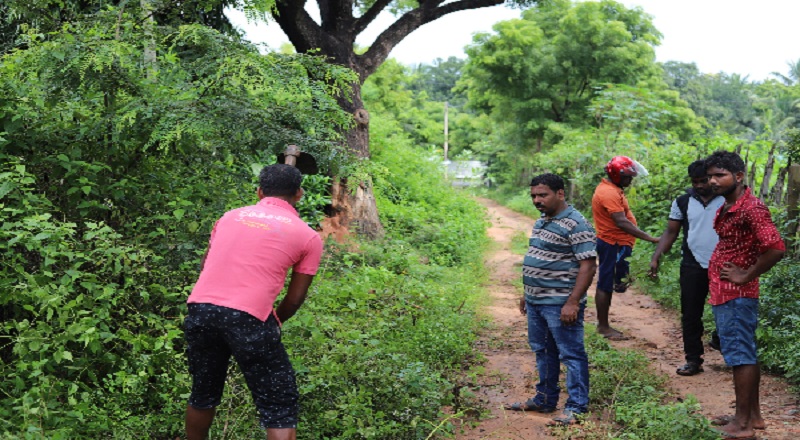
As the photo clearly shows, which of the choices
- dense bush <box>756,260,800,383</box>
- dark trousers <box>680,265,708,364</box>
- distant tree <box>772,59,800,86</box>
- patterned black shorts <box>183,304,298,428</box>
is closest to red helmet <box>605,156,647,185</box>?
dark trousers <box>680,265,708,364</box>

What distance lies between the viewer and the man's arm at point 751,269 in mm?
4563

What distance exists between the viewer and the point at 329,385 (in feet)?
15.9

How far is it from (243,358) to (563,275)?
2464 mm

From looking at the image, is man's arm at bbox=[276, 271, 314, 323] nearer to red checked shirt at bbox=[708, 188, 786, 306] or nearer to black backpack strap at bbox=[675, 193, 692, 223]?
red checked shirt at bbox=[708, 188, 786, 306]

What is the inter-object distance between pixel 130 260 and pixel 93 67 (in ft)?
5.01

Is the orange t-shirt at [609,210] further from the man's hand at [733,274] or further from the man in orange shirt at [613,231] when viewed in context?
the man's hand at [733,274]

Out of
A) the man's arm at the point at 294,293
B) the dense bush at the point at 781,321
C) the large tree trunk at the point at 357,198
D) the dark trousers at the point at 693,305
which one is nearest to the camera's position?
the man's arm at the point at 294,293

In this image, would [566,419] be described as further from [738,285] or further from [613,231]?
[613,231]

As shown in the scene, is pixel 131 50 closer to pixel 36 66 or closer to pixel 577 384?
pixel 36 66

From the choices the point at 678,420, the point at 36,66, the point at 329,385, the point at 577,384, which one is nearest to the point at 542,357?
the point at 577,384

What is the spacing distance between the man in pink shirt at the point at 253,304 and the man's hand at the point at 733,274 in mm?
2781

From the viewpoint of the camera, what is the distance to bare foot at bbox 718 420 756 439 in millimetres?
4816

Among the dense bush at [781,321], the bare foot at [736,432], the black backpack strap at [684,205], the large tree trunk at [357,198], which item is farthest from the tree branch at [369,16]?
the bare foot at [736,432]

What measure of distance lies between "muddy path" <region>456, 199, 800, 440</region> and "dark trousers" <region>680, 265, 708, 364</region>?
24 cm
